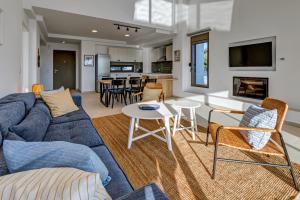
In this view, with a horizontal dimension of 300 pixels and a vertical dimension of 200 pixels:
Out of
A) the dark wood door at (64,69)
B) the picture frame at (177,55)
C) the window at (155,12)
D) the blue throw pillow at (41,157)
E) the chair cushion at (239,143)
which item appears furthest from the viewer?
the dark wood door at (64,69)

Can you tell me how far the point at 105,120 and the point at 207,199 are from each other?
9.17 ft

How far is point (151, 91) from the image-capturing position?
4.12 m

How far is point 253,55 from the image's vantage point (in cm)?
444

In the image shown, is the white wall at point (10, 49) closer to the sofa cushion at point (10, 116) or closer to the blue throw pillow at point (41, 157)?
the sofa cushion at point (10, 116)

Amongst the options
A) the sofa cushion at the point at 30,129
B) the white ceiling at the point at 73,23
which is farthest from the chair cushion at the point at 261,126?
the white ceiling at the point at 73,23

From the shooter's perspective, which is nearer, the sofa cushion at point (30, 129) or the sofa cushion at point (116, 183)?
the sofa cushion at point (116, 183)

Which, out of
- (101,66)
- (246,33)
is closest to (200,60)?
(246,33)

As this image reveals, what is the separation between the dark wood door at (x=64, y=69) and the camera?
952cm

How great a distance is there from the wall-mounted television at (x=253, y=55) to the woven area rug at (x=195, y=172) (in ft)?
8.99

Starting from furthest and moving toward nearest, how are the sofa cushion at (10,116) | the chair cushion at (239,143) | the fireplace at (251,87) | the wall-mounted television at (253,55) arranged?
the fireplace at (251,87) → the wall-mounted television at (253,55) → the chair cushion at (239,143) → the sofa cushion at (10,116)

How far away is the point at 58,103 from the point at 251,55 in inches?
172

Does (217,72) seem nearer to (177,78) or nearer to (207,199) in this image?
(177,78)

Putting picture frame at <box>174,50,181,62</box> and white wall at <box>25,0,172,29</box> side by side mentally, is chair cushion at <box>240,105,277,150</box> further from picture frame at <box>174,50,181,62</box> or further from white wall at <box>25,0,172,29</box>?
picture frame at <box>174,50,181,62</box>

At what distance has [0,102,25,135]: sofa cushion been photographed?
51.0 inches
